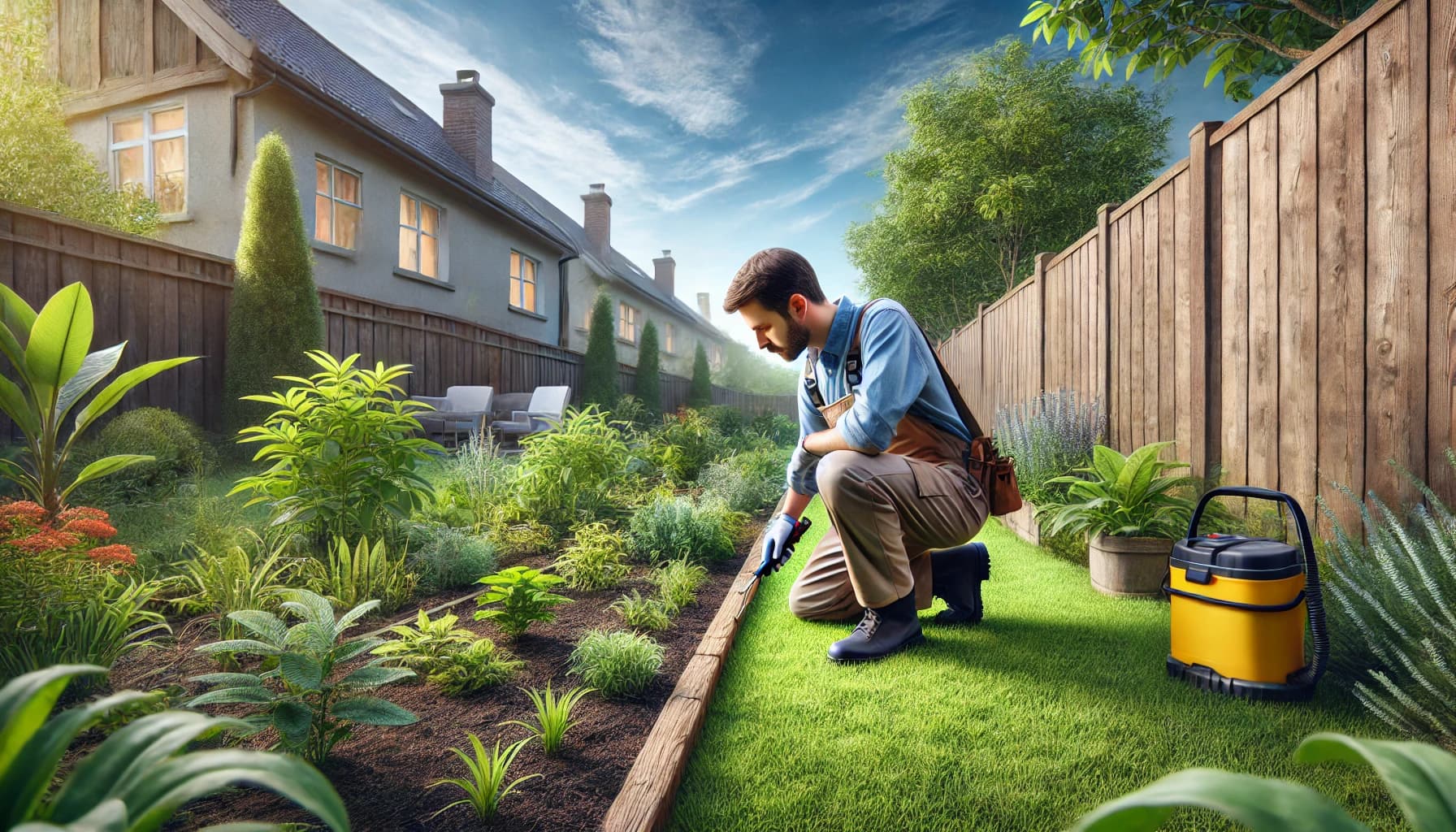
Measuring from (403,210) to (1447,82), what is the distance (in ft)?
38.7

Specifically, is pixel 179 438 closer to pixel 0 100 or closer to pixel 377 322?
pixel 377 322

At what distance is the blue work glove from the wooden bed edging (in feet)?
0.97

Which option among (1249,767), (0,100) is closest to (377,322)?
(0,100)

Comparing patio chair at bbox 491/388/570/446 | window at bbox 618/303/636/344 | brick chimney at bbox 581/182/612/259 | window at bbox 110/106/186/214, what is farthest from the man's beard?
brick chimney at bbox 581/182/612/259

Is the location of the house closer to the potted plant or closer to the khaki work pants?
the khaki work pants

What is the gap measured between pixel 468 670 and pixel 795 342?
155 centimetres

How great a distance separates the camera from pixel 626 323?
66.9 feet

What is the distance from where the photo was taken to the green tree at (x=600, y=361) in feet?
43.8

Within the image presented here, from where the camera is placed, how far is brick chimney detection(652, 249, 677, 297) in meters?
27.6

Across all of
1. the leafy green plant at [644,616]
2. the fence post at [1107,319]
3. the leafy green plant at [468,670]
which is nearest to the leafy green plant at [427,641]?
→ the leafy green plant at [468,670]

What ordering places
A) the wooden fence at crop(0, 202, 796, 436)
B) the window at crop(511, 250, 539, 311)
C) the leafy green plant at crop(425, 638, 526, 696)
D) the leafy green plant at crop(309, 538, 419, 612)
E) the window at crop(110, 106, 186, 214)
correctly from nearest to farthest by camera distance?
the leafy green plant at crop(425, 638, 526, 696)
the leafy green plant at crop(309, 538, 419, 612)
the wooden fence at crop(0, 202, 796, 436)
the window at crop(110, 106, 186, 214)
the window at crop(511, 250, 539, 311)

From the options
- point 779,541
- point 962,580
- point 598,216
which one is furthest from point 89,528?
point 598,216

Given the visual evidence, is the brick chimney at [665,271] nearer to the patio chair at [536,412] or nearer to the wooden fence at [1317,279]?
the patio chair at [536,412]

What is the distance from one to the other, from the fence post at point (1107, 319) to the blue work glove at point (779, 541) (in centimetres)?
290
